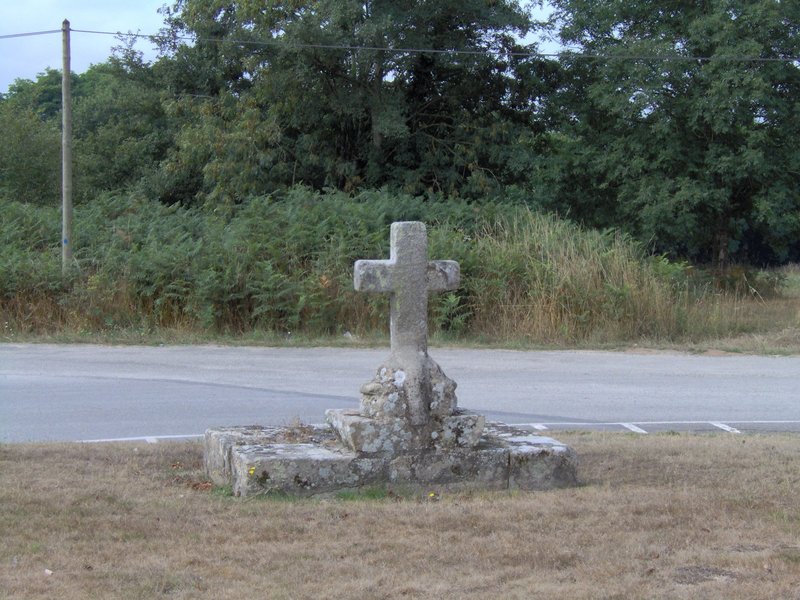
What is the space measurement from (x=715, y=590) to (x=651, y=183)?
22.2 meters

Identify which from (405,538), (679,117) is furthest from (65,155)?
(405,538)

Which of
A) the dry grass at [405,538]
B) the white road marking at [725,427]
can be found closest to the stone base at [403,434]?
the dry grass at [405,538]

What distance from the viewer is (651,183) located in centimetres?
2561

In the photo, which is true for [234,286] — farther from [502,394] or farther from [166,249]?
[502,394]

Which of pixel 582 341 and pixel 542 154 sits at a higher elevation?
pixel 542 154

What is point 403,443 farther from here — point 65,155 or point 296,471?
point 65,155

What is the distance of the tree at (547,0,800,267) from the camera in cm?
2441

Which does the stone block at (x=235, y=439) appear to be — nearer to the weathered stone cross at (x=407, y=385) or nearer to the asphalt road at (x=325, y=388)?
the weathered stone cross at (x=407, y=385)

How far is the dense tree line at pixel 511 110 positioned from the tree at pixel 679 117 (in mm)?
53

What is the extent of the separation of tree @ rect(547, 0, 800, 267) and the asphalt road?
9.73m

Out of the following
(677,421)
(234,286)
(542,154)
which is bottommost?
(677,421)

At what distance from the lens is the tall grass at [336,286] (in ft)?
60.5

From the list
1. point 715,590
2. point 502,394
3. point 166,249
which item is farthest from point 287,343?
point 715,590

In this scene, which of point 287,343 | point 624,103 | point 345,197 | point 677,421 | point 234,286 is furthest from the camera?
point 624,103
